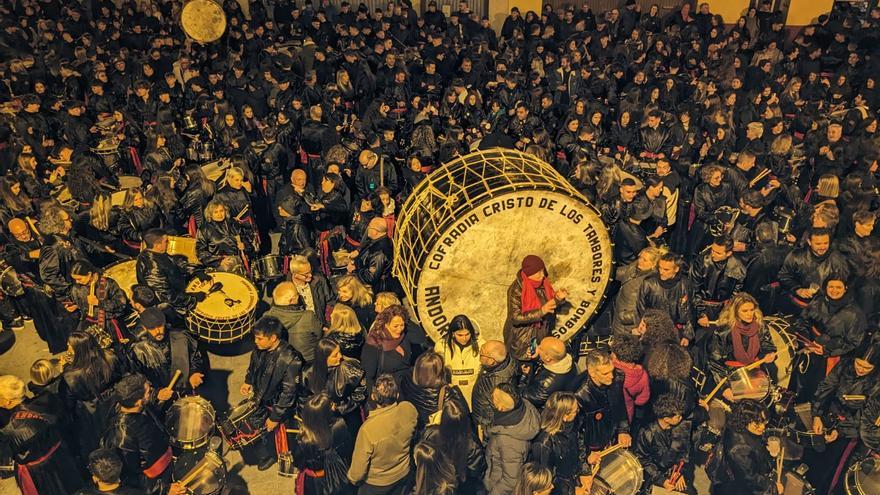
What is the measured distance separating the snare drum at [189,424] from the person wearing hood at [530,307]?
10.5 feet

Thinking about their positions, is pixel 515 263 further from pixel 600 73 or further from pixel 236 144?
pixel 600 73

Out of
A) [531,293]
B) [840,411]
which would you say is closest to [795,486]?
[840,411]

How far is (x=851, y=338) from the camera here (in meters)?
5.82

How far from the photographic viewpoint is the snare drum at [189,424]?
522cm

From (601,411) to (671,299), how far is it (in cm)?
184

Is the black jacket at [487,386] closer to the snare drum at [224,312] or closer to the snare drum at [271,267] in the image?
the snare drum at [224,312]

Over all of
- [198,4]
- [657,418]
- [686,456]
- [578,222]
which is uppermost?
[198,4]

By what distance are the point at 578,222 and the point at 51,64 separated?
14.6 meters

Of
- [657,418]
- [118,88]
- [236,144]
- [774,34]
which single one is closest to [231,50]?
[118,88]

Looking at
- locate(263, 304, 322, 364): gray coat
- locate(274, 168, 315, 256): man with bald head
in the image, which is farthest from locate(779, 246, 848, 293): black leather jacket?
locate(274, 168, 315, 256): man with bald head

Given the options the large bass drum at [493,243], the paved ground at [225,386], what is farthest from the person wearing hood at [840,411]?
the paved ground at [225,386]

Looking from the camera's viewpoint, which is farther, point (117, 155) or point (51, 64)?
point (51, 64)

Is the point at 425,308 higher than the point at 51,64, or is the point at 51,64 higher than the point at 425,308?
the point at 51,64

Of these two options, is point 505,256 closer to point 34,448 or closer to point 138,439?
point 138,439
